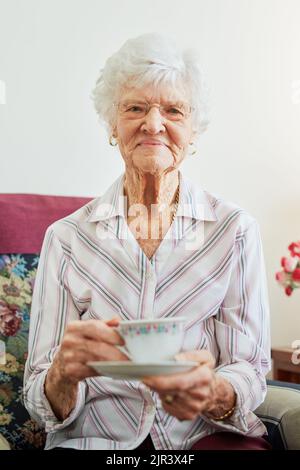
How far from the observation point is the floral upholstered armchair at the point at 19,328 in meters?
1.38

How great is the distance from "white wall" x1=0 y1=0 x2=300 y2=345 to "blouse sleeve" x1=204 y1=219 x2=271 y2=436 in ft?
1.71

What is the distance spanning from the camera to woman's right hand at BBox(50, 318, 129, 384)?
1007mm

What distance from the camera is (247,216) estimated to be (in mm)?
1344

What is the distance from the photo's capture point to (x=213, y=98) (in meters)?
2.07

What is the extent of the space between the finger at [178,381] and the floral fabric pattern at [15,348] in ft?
1.91

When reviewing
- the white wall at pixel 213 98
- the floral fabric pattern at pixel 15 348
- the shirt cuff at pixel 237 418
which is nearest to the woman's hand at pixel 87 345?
the shirt cuff at pixel 237 418

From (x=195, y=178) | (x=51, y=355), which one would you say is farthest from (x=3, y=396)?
(x=195, y=178)

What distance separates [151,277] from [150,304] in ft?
0.17

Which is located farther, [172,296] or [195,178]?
[195,178]

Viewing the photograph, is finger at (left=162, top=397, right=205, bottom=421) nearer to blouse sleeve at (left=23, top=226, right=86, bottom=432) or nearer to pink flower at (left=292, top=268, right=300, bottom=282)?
blouse sleeve at (left=23, top=226, right=86, bottom=432)

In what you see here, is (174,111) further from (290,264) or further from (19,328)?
(19,328)
